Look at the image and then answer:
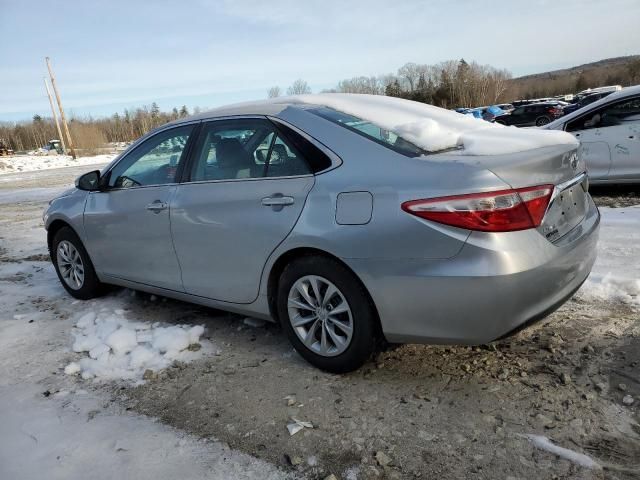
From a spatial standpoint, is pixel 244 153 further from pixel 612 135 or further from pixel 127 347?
pixel 612 135

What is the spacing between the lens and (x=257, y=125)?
11.0 feet

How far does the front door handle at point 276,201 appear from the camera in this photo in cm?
300

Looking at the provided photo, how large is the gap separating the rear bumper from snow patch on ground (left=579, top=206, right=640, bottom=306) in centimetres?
135

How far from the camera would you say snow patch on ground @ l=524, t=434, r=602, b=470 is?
2.21 metres

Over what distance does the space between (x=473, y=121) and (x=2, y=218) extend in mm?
10655

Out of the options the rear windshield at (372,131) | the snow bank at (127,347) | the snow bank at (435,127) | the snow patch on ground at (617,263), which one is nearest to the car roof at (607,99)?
the snow patch on ground at (617,263)

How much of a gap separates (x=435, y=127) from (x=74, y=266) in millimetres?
3552

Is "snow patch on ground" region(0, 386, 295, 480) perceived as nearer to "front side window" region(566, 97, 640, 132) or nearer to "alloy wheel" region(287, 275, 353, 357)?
"alloy wheel" region(287, 275, 353, 357)

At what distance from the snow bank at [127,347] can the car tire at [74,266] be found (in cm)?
65

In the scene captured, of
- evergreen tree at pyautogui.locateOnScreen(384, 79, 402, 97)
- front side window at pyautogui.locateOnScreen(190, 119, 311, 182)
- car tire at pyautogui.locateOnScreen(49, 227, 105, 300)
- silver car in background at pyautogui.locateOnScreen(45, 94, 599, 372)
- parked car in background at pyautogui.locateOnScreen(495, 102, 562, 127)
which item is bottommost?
parked car in background at pyautogui.locateOnScreen(495, 102, 562, 127)

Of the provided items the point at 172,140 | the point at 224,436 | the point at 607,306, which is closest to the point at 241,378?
the point at 224,436

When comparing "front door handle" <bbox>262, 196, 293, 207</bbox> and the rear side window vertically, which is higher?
the rear side window

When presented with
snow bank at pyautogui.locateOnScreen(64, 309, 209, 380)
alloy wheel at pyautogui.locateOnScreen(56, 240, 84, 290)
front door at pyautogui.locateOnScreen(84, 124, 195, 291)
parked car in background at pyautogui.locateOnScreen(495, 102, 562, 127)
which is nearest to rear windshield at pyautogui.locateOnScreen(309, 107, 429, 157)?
front door at pyautogui.locateOnScreen(84, 124, 195, 291)

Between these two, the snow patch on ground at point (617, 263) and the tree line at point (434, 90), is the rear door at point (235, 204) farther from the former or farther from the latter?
the tree line at point (434, 90)
